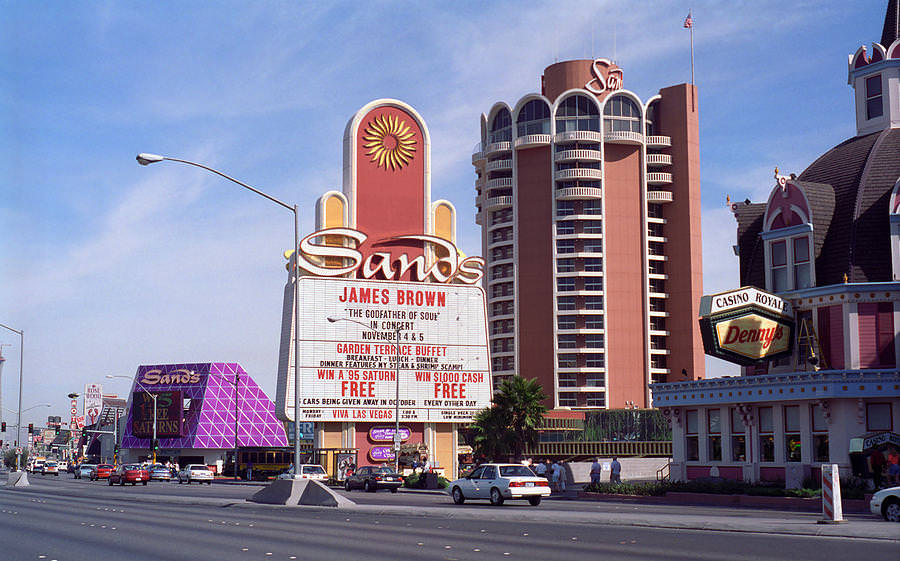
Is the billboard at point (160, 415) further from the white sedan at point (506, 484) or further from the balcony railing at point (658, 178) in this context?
the white sedan at point (506, 484)

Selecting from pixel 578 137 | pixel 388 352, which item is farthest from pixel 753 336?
pixel 578 137

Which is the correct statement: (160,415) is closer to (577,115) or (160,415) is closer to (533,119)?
(533,119)

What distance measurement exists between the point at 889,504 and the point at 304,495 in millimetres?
20186

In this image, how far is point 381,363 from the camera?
66.2 metres

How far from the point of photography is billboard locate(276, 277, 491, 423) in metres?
64.0

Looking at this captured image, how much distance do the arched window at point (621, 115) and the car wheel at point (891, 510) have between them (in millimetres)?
93101

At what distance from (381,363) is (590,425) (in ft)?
155

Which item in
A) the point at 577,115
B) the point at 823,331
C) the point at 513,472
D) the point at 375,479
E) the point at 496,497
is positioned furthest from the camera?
the point at 577,115

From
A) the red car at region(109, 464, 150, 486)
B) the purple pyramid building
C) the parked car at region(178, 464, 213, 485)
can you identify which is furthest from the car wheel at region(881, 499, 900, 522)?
the purple pyramid building

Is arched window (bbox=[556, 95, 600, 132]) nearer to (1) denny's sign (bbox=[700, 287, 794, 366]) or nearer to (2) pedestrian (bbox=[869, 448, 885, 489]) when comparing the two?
(1) denny's sign (bbox=[700, 287, 794, 366])

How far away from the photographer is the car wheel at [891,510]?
Answer: 87.9 ft

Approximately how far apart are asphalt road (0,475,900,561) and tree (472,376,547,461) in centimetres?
2874

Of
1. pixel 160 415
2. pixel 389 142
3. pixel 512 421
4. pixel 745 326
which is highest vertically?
pixel 389 142

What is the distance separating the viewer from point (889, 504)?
27062 millimetres
